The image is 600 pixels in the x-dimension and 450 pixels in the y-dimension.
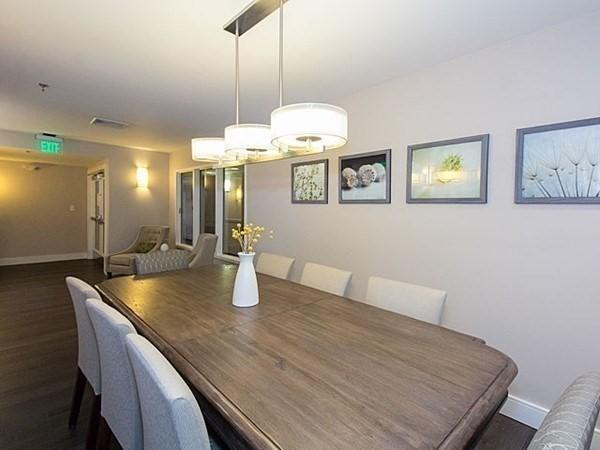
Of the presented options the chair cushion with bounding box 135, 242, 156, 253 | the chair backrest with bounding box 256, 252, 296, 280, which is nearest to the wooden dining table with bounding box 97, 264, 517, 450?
the chair backrest with bounding box 256, 252, 296, 280

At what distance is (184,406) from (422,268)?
213 centimetres

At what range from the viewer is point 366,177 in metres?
2.89

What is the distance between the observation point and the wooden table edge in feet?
2.66

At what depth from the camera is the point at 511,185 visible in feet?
6.66

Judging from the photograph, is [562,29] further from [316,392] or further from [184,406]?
[184,406]

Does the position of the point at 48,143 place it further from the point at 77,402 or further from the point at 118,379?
the point at 118,379

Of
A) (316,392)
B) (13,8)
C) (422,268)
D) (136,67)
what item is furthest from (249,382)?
(136,67)

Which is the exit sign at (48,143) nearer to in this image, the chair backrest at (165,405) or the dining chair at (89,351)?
the dining chair at (89,351)

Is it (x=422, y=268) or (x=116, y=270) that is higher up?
(x=422, y=268)

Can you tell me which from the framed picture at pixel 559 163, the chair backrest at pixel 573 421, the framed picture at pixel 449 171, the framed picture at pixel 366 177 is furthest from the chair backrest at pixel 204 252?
the chair backrest at pixel 573 421

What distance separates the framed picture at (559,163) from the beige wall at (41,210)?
8294 mm

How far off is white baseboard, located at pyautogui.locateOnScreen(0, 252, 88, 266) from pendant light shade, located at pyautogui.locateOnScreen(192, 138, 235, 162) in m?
6.74

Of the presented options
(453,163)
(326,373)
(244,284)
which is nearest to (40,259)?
(244,284)

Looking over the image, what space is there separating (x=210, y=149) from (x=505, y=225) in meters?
2.04
